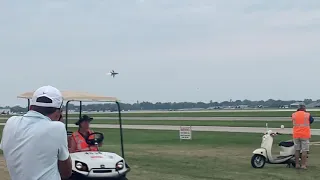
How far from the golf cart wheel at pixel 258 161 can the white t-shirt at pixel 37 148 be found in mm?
12124

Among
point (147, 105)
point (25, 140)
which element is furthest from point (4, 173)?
point (147, 105)

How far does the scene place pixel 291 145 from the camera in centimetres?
1596

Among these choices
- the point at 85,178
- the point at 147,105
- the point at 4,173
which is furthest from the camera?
the point at 147,105

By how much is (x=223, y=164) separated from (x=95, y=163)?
723 cm

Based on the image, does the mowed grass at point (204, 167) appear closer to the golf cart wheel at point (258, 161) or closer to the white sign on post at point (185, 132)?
the golf cart wheel at point (258, 161)

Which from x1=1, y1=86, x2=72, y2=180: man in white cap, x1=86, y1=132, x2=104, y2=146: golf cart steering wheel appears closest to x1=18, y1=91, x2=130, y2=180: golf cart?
x1=86, y1=132, x2=104, y2=146: golf cart steering wheel

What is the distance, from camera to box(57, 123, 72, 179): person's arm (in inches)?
153

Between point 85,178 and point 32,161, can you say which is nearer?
point 32,161

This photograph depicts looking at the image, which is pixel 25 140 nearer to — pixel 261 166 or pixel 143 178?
pixel 143 178

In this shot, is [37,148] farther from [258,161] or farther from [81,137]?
[258,161]

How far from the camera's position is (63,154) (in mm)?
3938

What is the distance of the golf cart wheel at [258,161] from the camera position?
614 inches

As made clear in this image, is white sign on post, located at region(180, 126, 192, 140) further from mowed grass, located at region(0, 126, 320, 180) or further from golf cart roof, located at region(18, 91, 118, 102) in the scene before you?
golf cart roof, located at region(18, 91, 118, 102)

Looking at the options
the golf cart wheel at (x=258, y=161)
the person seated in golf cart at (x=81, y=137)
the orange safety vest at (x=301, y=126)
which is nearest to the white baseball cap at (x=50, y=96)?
the person seated in golf cart at (x=81, y=137)
